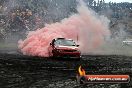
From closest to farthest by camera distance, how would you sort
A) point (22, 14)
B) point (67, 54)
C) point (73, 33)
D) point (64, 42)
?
1. point (67, 54)
2. point (64, 42)
3. point (73, 33)
4. point (22, 14)

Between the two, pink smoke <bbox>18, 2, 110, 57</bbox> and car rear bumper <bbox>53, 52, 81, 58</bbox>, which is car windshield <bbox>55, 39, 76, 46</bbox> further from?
pink smoke <bbox>18, 2, 110, 57</bbox>

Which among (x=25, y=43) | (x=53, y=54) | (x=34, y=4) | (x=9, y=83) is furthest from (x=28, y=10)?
(x=9, y=83)

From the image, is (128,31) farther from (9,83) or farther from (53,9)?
(9,83)

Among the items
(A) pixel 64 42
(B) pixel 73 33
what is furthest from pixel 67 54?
(B) pixel 73 33

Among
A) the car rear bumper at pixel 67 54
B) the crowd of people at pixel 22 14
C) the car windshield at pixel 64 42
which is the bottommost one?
the car rear bumper at pixel 67 54

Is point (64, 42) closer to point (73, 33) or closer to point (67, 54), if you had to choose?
point (67, 54)

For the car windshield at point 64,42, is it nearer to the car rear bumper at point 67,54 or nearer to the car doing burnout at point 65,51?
the car doing burnout at point 65,51

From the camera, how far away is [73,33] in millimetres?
39812

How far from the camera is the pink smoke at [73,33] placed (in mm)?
33438

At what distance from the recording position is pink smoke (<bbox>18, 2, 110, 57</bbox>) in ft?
110

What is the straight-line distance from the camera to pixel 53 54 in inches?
1028

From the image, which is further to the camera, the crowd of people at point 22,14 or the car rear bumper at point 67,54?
the crowd of people at point 22,14

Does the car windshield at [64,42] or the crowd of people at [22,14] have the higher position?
the crowd of people at [22,14]

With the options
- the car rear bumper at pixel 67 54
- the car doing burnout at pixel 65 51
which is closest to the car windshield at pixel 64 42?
the car doing burnout at pixel 65 51
